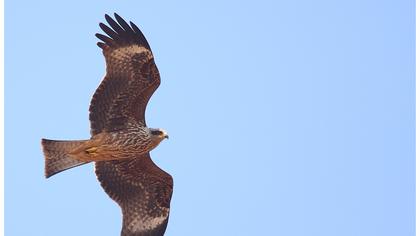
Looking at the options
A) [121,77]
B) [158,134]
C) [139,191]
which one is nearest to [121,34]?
[121,77]

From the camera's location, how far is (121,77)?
11.5 m

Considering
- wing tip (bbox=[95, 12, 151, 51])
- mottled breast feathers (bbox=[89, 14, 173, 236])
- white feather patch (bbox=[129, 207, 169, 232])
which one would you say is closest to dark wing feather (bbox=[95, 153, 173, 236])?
white feather patch (bbox=[129, 207, 169, 232])

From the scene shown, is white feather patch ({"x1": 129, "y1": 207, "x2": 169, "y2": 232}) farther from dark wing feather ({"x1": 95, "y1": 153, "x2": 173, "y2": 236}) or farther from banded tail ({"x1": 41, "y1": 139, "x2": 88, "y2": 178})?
banded tail ({"x1": 41, "y1": 139, "x2": 88, "y2": 178})

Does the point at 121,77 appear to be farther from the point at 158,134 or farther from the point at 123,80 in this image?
the point at 158,134

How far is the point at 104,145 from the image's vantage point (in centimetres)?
1149

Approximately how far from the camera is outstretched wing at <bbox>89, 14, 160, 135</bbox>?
11.5 meters

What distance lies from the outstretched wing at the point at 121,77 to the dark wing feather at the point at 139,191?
1.01 meters

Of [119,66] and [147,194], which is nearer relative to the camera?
[119,66]

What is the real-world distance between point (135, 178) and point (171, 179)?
621 mm

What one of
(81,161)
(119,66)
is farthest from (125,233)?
(119,66)

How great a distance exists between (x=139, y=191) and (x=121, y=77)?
7.35 feet

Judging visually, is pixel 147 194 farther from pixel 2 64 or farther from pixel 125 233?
pixel 2 64

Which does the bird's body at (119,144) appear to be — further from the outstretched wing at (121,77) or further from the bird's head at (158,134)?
the outstretched wing at (121,77)

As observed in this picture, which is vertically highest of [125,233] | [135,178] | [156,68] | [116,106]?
[156,68]
